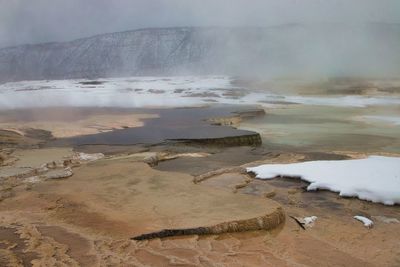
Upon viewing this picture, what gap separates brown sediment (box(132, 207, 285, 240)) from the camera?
12.2 feet

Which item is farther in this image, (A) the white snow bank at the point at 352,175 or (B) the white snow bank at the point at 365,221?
(A) the white snow bank at the point at 352,175

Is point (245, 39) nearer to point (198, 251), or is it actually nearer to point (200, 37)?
point (200, 37)

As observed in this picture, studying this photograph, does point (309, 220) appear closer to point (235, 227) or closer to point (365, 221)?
point (365, 221)

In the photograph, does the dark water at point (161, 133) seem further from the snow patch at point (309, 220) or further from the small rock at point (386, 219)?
the small rock at point (386, 219)

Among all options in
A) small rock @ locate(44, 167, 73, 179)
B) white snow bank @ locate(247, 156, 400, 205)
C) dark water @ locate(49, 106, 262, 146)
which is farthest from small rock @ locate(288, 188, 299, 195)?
dark water @ locate(49, 106, 262, 146)

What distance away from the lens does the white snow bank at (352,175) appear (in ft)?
16.1

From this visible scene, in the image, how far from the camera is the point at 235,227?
389cm

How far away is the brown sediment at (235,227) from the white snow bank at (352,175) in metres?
1.30

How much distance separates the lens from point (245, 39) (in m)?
77.1

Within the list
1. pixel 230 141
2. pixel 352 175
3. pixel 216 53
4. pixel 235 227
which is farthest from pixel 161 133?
pixel 216 53

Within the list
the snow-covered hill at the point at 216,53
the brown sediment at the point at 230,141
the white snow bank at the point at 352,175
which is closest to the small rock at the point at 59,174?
the white snow bank at the point at 352,175

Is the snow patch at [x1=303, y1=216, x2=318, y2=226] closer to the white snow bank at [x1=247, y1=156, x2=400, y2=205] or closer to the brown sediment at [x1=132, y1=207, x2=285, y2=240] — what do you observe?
the brown sediment at [x1=132, y1=207, x2=285, y2=240]

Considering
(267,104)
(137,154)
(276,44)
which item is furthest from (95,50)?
(137,154)

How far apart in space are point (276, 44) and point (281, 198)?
6795 centimetres
